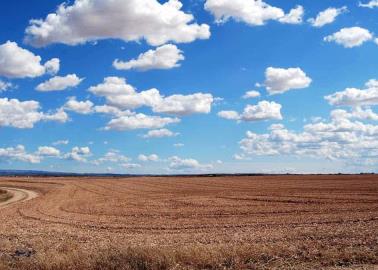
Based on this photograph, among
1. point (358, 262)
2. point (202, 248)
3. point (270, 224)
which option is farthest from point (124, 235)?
point (358, 262)

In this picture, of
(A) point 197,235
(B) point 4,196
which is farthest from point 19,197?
(A) point 197,235

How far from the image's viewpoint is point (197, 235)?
2523cm

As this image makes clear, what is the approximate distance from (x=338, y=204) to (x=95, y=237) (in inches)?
818

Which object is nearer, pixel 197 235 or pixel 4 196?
pixel 197 235

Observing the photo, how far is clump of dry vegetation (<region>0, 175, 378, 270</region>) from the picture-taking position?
1639cm

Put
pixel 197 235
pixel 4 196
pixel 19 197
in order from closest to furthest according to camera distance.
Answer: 1. pixel 197 235
2. pixel 19 197
3. pixel 4 196

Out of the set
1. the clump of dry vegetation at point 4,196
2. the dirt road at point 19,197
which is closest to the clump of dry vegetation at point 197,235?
the dirt road at point 19,197

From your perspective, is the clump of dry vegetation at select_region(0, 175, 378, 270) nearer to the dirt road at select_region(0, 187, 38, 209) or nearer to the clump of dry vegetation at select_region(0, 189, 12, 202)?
the dirt road at select_region(0, 187, 38, 209)

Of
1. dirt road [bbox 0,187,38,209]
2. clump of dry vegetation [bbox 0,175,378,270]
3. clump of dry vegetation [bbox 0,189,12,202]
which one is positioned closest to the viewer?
clump of dry vegetation [bbox 0,175,378,270]

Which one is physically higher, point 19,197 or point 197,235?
point 197,235

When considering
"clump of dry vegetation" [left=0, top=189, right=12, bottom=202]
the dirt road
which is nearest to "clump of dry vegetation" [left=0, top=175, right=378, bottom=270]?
the dirt road

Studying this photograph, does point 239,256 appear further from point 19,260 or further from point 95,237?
point 95,237

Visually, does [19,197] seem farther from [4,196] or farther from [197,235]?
[197,235]

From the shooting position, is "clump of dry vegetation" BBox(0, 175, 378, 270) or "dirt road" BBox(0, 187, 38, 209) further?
"dirt road" BBox(0, 187, 38, 209)
